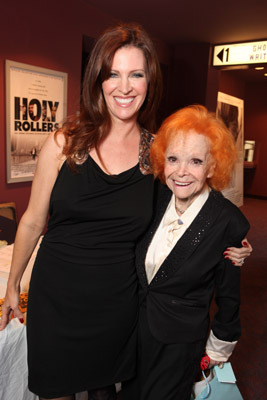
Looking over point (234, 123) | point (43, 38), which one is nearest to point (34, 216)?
point (43, 38)

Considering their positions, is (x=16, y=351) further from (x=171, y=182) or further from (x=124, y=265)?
(x=171, y=182)

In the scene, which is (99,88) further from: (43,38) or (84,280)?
(43,38)

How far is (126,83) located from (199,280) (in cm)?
71

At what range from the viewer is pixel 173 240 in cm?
121

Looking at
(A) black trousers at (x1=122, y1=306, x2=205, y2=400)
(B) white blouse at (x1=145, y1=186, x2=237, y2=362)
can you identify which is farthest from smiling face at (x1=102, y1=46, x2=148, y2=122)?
(A) black trousers at (x1=122, y1=306, x2=205, y2=400)

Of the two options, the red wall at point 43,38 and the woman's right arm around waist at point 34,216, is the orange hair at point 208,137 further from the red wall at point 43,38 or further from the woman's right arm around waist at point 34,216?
the red wall at point 43,38

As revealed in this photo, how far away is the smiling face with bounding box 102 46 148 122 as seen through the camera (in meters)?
1.19

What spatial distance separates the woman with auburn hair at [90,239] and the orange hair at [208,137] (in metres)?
0.13

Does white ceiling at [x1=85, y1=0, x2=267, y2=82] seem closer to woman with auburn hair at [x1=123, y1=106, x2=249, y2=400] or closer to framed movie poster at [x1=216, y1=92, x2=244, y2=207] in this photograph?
framed movie poster at [x1=216, y1=92, x2=244, y2=207]

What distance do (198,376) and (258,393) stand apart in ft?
4.06

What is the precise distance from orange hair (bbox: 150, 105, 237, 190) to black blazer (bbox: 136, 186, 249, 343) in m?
0.09

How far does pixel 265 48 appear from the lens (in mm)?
3895

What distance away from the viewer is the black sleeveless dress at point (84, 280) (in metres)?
1.17

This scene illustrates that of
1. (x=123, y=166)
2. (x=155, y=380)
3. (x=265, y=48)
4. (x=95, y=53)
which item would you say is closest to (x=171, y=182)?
(x=123, y=166)
